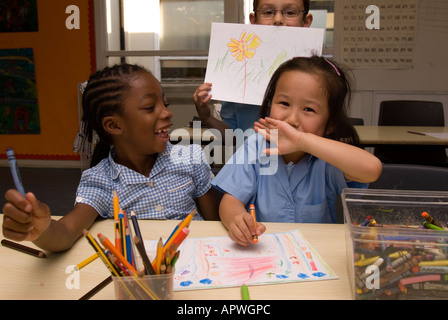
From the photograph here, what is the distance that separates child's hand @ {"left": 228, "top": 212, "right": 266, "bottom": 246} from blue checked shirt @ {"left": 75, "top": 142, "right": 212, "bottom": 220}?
1.21ft

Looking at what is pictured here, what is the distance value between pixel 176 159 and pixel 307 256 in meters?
0.54

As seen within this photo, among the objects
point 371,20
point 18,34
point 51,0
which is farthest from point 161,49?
point 371,20

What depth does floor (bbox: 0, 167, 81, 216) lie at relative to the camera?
3240 millimetres

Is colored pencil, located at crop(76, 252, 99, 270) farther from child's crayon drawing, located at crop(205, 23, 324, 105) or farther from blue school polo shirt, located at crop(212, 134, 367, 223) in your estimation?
child's crayon drawing, located at crop(205, 23, 324, 105)

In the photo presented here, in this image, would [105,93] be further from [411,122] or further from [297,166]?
[411,122]

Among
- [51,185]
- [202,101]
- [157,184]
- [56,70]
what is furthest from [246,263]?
[56,70]

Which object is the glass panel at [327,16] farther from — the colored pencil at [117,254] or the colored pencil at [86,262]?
the colored pencil at [117,254]

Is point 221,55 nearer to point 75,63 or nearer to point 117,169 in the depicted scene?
point 117,169

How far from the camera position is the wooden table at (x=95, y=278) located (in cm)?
60

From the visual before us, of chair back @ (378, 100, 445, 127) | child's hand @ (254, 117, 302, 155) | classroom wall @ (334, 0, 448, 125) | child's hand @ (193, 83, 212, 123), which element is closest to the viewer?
child's hand @ (254, 117, 302, 155)

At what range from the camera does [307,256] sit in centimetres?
73

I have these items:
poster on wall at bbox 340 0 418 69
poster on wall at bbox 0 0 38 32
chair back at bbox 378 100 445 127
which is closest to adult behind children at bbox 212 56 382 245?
chair back at bbox 378 100 445 127

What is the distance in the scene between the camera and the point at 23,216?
57 cm

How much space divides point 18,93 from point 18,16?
871 millimetres
